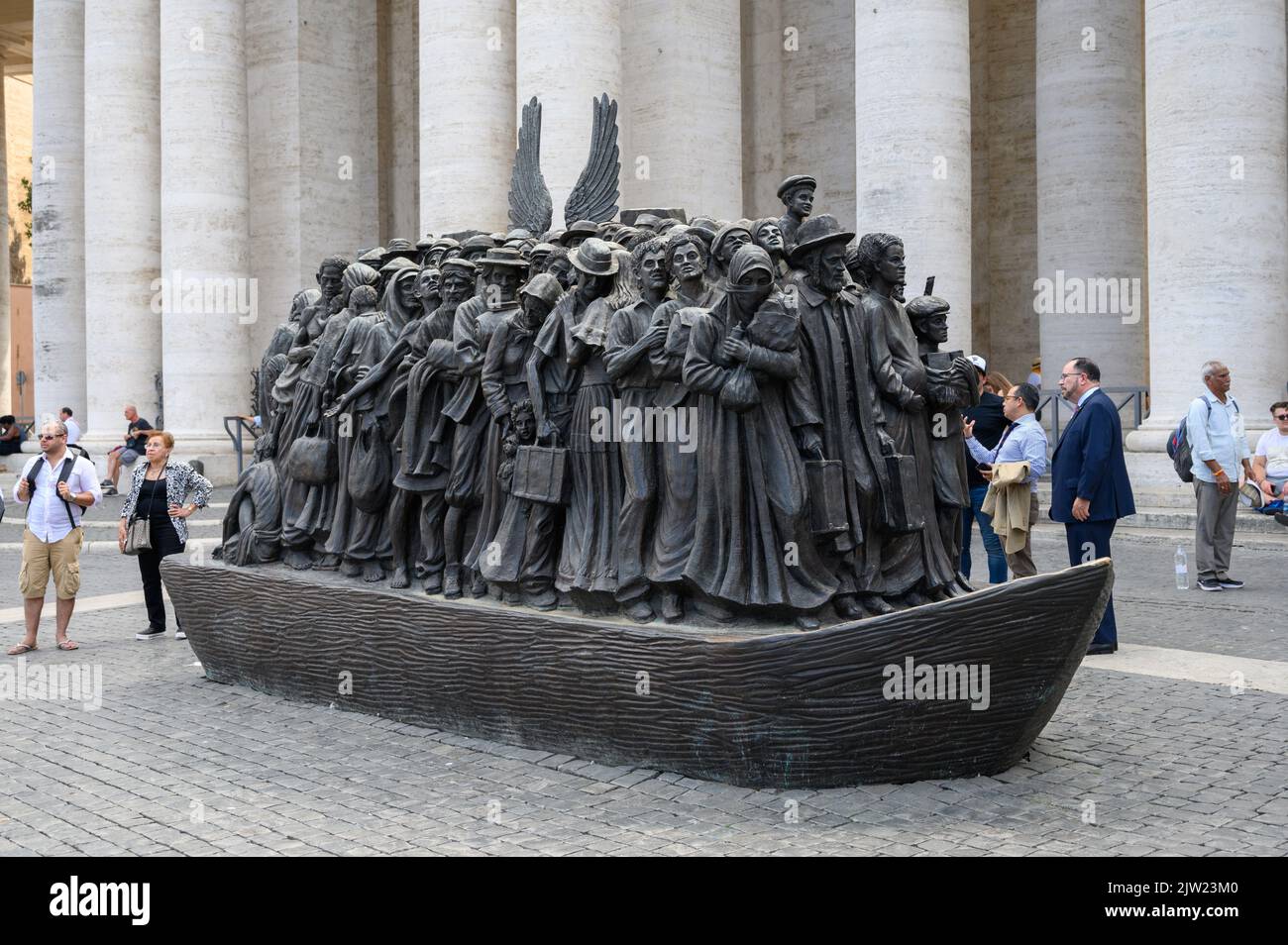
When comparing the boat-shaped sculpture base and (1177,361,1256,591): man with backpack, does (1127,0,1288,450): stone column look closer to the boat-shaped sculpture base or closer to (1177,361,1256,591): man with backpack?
(1177,361,1256,591): man with backpack

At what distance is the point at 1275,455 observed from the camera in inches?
557

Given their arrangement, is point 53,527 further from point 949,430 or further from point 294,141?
point 294,141

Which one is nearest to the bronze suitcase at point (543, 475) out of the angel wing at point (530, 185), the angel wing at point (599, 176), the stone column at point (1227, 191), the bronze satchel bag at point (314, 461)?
the bronze satchel bag at point (314, 461)

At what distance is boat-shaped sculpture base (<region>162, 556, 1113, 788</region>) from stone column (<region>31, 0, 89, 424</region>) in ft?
82.6

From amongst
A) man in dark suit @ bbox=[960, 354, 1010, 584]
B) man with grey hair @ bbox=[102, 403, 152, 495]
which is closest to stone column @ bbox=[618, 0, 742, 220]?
man with grey hair @ bbox=[102, 403, 152, 495]

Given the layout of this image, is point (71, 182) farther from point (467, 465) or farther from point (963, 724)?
point (963, 724)

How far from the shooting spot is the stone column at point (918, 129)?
17656 mm

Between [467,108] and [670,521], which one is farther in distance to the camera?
[467,108]

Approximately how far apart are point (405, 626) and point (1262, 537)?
10.9 meters

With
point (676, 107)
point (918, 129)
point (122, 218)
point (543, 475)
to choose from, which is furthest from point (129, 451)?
point (543, 475)

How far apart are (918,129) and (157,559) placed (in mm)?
11510

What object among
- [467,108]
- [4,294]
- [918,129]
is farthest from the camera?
[4,294]

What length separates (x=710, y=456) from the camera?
20.8 feet

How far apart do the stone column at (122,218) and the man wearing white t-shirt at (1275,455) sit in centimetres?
2078
